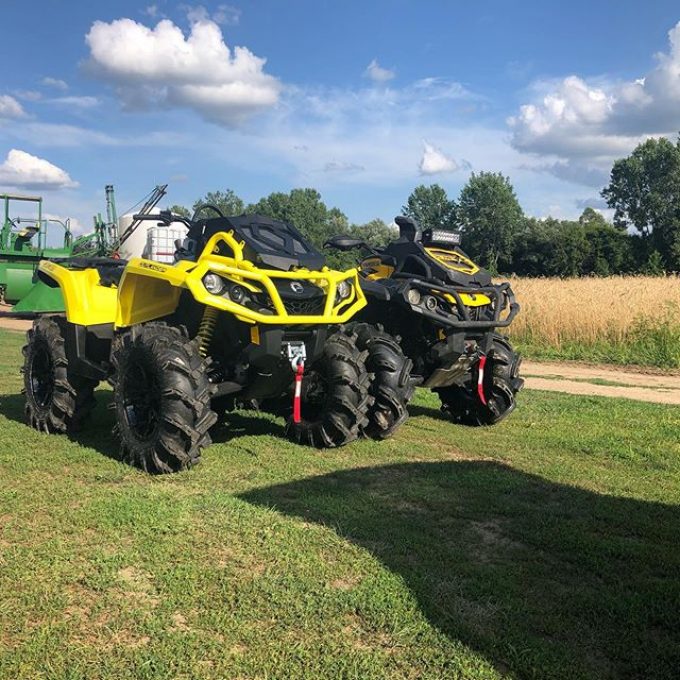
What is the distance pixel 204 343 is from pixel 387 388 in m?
1.69

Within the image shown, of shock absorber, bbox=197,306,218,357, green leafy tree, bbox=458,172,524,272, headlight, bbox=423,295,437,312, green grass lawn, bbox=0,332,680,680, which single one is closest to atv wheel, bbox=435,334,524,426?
headlight, bbox=423,295,437,312

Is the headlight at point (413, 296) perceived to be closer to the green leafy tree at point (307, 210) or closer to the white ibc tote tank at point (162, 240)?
the white ibc tote tank at point (162, 240)

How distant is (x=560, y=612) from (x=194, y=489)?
2630 mm

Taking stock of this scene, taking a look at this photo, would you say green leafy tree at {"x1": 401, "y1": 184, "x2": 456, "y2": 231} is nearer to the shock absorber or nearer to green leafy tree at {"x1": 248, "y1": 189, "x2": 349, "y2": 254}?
green leafy tree at {"x1": 248, "y1": 189, "x2": 349, "y2": 254}

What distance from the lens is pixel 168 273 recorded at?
17.6 feet

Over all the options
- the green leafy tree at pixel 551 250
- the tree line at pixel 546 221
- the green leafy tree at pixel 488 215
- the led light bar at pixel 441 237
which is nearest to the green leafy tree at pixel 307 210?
the tree line at pixel 546 221

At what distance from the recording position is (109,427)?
7.02m

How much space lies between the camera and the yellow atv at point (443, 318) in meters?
6.79

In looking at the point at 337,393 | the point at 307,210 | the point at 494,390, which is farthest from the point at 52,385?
the point at 307,210

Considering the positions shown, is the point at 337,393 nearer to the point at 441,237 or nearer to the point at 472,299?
the point at 472,299

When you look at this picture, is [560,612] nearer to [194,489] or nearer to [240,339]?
[194,489]

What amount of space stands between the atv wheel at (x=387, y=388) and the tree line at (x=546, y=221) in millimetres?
47706

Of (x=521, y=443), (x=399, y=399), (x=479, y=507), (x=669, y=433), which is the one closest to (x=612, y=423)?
(x=669, y=433)

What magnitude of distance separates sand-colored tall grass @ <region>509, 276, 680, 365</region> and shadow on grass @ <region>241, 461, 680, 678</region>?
10575 mm
